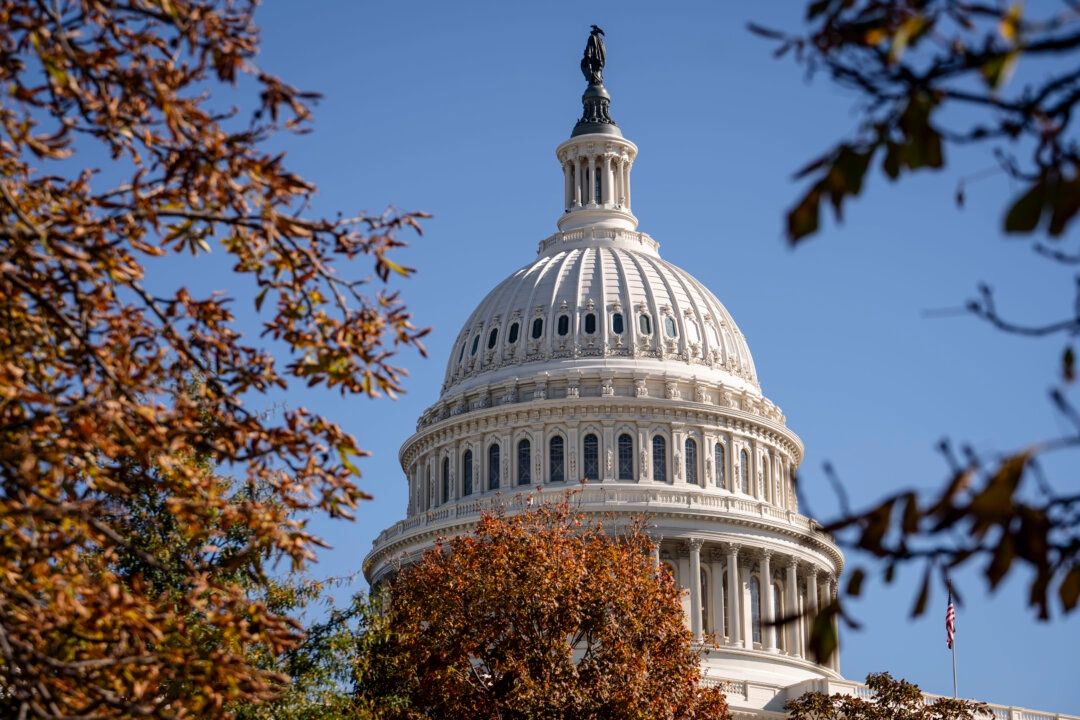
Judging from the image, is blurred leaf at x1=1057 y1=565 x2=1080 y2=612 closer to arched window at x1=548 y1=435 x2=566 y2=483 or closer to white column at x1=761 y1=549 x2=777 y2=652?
white column at x1=761 y1=549 x2=777 y2=652

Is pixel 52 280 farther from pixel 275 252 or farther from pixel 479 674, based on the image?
pixel 479 674

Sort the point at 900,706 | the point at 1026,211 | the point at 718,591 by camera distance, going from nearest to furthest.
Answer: the point at 1026,211 < the point at 900,706 < the point at 718,591

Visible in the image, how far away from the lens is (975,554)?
9352 millimetres

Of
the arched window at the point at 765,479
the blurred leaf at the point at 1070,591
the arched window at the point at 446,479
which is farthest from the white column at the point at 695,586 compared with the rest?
the blurred leaf at the point at 1070,591

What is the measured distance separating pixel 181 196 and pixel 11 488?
337 centimetres

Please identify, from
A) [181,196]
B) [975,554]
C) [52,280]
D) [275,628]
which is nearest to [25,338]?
[52,280]

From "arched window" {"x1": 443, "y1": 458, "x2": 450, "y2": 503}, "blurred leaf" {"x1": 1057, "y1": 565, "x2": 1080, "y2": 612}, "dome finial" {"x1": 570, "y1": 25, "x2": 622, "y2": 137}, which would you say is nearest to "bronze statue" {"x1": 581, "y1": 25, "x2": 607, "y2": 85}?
"dome finial" {"x1": 570, "y1": 25, "x2": 622, "y2": 137}

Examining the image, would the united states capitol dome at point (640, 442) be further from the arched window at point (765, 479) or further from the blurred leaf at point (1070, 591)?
the blurred leaf at point (1070, 591)

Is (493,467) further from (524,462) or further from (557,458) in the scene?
(557,458)

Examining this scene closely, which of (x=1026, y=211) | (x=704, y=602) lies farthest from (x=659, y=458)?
(x=1026, y=211)

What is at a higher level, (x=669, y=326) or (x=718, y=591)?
(x=669, y=326)

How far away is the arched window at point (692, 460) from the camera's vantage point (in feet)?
340

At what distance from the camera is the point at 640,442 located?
103000mm

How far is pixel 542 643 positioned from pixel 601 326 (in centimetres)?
5473
